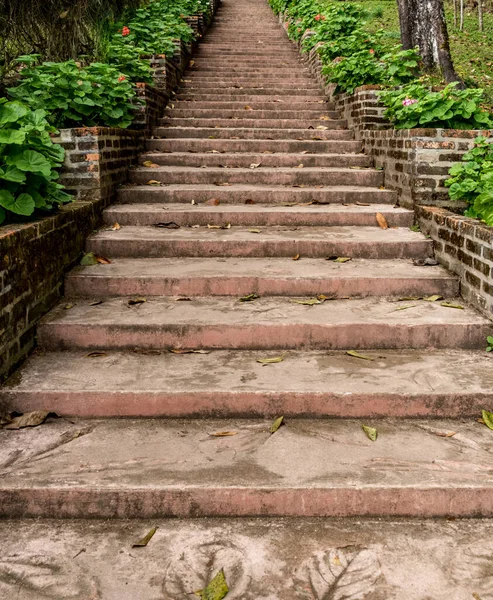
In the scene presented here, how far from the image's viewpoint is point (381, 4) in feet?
75.2

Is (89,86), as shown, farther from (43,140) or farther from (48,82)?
(43,140)

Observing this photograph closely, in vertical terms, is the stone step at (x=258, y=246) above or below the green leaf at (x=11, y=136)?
below

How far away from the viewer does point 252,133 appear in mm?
6680

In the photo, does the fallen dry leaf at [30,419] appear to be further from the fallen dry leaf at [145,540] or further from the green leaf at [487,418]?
the green leaf at [487,418]

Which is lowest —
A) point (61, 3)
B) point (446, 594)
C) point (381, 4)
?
point (446, 594)

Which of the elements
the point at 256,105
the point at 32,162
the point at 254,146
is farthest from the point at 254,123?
the point at 32,162

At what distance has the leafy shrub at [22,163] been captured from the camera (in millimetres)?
3057

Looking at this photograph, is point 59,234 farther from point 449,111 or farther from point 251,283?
point 449,111

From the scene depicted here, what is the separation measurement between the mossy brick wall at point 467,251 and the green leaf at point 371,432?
4.03 ft

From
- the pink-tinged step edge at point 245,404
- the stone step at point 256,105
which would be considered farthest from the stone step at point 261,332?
the stone step at point 256,105

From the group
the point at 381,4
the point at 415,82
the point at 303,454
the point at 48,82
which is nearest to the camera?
the point at 303,454

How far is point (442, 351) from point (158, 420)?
1.66m

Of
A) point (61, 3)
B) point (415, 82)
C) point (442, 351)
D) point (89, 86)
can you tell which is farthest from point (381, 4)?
point (442, 351)

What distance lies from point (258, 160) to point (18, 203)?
3303 mm
